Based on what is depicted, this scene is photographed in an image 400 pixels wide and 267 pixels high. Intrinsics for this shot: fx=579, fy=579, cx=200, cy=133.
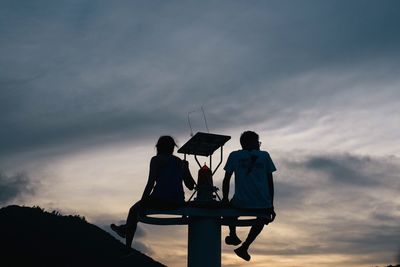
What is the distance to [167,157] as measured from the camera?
32.1 feet

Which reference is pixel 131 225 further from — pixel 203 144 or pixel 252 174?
pixel 252 174

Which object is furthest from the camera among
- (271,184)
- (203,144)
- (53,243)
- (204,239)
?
(53,243)

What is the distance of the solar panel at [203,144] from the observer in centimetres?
1062

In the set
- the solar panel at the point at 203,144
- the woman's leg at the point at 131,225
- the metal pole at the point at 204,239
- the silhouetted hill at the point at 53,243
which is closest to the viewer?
the woman's leg at the point at 131,225

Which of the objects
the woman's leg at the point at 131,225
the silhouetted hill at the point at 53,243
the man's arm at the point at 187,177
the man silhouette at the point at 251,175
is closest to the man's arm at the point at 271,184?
the man silhouette at the point at 251,175

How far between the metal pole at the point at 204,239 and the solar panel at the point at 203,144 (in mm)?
1275

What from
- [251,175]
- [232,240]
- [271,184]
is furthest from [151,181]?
[271,184]

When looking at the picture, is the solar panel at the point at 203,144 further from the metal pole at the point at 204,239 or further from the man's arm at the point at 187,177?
the metal pole at the point at 204,239

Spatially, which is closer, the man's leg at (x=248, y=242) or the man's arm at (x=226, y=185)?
the man's arm at (x=226, y=185)

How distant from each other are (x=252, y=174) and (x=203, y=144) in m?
1.52

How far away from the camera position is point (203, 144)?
429 inches

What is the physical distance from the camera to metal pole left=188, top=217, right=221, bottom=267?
35.3 ft

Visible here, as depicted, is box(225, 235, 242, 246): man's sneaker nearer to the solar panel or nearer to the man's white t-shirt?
the man's white t-shirt

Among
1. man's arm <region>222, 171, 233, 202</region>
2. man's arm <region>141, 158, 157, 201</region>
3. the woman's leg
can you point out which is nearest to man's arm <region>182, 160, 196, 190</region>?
man's arm <region>222, 171, 233, 202</region>
